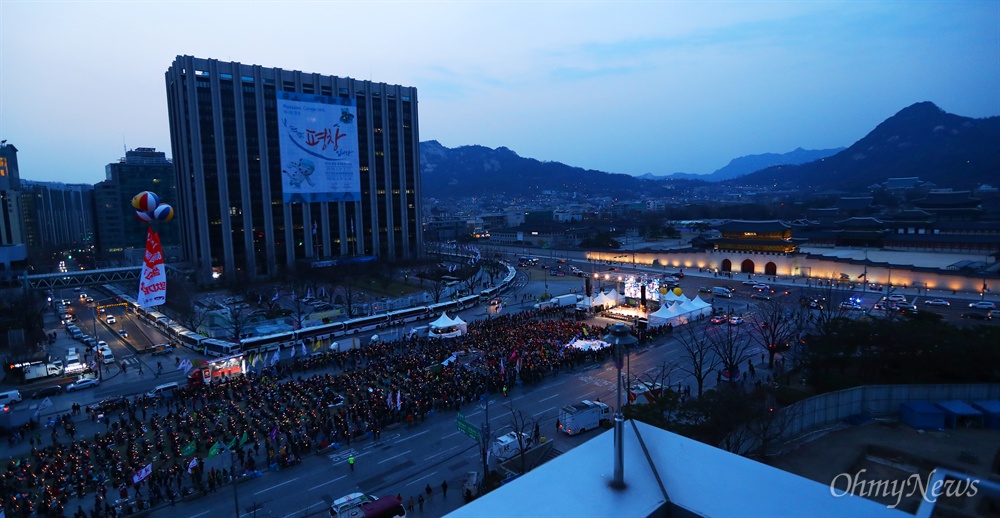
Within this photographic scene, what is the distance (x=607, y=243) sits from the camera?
70.6 m

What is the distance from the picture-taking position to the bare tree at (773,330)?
22598 mm

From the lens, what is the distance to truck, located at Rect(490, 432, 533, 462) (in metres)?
15.5

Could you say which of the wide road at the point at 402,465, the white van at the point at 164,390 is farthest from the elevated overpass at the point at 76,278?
the wide road at the point at 402,465

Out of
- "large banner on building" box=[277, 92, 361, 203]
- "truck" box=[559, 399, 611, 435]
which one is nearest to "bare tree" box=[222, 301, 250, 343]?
"truck" box=[559, 399, 611, 435]

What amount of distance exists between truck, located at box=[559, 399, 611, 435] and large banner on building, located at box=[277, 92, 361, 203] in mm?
50387

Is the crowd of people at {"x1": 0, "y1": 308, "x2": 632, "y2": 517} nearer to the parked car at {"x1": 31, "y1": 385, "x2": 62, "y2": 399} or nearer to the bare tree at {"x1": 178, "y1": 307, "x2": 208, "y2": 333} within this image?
the parked car at {"x1": 31, "y1": 385, "x2": 62, "y2": 399}

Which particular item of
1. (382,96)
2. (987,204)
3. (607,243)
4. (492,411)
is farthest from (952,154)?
(492,411)

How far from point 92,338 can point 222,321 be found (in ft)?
25.3

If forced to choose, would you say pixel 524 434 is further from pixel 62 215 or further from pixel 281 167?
pixel 62 215

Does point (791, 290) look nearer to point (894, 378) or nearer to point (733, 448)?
point (894, 378)

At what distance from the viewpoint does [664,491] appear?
3.16 metres

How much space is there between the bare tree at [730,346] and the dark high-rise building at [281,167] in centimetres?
4279

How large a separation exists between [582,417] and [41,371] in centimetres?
2702

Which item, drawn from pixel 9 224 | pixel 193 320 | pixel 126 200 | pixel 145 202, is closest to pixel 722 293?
pixel 145 202
